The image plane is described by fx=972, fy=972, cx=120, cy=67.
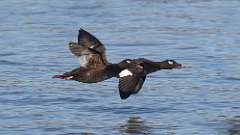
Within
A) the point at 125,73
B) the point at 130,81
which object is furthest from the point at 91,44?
the point at 130,81

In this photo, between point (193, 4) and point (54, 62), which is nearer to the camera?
point (54, 62)

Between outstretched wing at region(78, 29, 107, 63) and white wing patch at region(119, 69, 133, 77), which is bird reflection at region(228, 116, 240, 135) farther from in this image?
outstretched wing at region(78, 29, 107, 63)

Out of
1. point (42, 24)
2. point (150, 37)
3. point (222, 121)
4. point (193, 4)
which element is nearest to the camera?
point (222, 121)

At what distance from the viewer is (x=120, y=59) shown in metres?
13.4

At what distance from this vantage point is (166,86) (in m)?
11.9

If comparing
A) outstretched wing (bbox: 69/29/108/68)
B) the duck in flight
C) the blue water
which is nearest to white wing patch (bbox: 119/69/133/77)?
the duck in flight

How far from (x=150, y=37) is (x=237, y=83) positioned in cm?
305

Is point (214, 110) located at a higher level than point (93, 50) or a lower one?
lower

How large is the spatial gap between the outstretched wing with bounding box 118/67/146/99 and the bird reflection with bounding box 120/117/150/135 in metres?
0.30

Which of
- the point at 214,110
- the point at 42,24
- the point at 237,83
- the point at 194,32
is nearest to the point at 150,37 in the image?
the point at 194,32

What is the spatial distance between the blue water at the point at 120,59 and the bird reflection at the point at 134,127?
0.04 feet

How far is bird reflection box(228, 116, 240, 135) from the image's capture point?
9.92 meters

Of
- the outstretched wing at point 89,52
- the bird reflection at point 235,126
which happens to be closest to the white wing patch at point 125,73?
the outstretched wing at point 89,52

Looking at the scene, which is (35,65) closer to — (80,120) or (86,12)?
(80,120)
